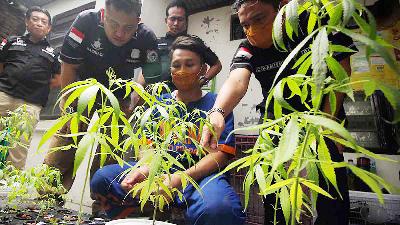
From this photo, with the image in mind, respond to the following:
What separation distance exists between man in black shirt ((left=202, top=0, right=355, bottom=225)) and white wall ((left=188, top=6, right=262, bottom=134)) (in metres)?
0.38

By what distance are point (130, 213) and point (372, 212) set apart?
47.3 inches

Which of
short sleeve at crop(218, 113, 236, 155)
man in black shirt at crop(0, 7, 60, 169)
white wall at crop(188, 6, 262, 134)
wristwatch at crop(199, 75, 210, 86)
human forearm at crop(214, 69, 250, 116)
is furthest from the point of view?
man in black shirt at crop(0, 7, 60, 169)

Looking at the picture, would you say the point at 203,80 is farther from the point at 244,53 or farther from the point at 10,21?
the point at 10,21

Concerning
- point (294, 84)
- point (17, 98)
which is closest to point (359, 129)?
point (294, 84)

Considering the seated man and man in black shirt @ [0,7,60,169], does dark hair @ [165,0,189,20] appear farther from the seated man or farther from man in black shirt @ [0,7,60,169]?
man in black shirt @ [0,7,60,169]

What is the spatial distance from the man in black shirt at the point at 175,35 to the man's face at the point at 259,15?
0.44 meters

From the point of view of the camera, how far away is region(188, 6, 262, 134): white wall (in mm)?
1601

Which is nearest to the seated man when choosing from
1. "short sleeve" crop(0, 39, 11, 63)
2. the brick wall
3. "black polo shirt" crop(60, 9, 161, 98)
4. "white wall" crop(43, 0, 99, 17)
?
"black polo shirt" crop(60, 9, 161, 98)

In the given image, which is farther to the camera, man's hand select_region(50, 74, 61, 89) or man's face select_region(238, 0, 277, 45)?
man's hand select_region(50, 74, 61, 89)

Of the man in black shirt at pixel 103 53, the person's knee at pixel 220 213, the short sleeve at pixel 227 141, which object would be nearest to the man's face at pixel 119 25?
the man in black shirt at pixel 103 53

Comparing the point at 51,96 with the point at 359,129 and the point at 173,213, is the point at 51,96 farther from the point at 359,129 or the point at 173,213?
the point at 359,129

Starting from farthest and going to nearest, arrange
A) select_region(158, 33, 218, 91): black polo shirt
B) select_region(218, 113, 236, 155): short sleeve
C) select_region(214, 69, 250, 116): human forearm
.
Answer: select_region(158, 33, 218, 91): black polo shirt, select_region(218, 113, 236, 155): short sleeve, select_region(214, 69, 250, 116): human forearm

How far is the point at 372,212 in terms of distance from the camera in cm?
150

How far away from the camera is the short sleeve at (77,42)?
5.46 feet
